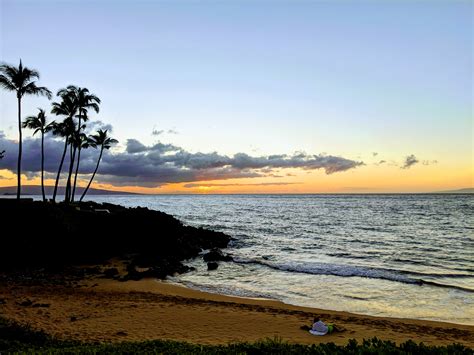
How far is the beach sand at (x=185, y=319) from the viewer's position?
12.1 m

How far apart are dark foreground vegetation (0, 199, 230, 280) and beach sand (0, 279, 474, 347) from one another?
5.35 metres

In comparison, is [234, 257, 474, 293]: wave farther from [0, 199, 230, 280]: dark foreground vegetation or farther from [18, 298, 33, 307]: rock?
[18, 298, 33, 307]: rock

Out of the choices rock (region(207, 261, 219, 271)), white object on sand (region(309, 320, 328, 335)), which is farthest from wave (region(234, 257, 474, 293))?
white object on sand (region(309, 320, 328, 335))

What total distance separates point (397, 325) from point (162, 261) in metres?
16.4

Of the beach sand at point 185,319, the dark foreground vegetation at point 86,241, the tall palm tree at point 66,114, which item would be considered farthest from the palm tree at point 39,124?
the beach sand at point 185,319

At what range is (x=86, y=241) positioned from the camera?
26750 mm

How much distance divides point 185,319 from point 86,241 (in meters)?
15.7

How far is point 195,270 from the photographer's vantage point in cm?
2439

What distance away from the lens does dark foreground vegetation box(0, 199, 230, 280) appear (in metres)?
23.0

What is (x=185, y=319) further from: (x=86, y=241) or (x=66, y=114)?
(x=66, y=114)

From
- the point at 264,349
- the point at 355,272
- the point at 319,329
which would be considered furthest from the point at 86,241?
the point at 264,349

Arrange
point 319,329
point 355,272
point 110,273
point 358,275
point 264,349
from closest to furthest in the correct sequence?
point 264,349, point 319,329, point 110,273, point 358,275, point 355,272

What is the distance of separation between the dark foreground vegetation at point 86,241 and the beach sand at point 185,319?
17.6 ft

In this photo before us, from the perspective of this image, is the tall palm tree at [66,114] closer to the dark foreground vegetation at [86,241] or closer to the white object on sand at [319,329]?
the dark foreground vegetation at [86,241]
